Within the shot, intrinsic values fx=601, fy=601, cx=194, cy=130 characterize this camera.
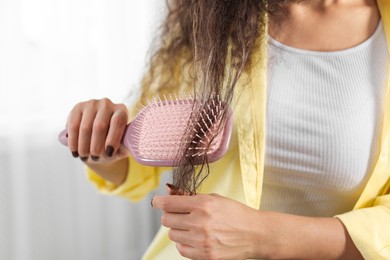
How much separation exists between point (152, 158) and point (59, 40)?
2.54ft

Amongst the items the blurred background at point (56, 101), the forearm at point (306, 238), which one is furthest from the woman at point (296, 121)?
the blurred background at point (56, 101)

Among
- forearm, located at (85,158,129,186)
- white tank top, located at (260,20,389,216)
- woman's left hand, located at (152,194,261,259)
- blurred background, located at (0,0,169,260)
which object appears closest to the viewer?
woman's left hand, located at (152,194,261,259)

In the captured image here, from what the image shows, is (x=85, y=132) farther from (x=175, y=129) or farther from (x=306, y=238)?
(x=306, y=238)

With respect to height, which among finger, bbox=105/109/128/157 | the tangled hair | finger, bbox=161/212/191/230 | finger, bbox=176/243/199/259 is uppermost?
the tangled hair

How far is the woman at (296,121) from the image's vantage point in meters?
0.67

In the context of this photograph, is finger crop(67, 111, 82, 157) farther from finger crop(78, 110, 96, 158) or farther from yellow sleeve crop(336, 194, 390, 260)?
yellow sleeve crop(336, 194, 390, 260)

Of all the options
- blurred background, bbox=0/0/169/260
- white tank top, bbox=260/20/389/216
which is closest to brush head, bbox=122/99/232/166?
white tank top, bbox=260/20/389/216

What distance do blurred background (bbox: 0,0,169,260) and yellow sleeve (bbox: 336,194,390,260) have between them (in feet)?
2.10

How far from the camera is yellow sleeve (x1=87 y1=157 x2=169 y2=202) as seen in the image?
0.87m

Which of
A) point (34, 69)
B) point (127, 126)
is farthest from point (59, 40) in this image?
point (127, 126)

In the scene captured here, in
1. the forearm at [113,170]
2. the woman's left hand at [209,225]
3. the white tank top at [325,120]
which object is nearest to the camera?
the woman's left hand at [209,225]

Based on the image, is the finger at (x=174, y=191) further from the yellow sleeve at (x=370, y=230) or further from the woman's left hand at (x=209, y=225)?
the yellow sleeve at (x=370, y=230)

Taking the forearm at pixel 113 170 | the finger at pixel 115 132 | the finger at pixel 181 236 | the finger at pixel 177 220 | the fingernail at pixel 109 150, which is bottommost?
the finger at pixel 181 236

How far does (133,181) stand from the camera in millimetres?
880
